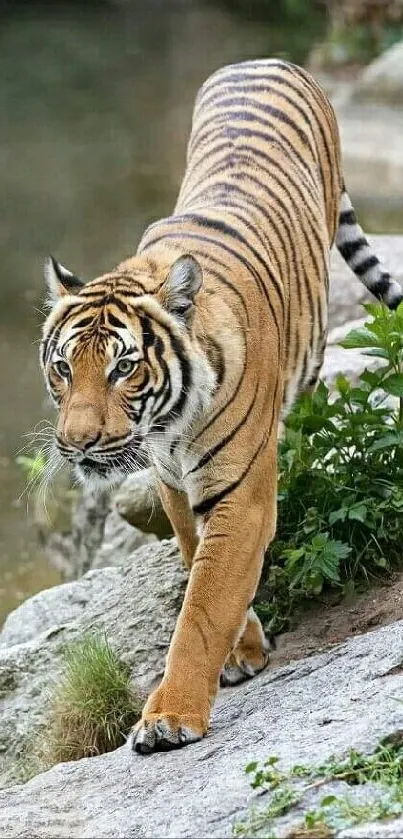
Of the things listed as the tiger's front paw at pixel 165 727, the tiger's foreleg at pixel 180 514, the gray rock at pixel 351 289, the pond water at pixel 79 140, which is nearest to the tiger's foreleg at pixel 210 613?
A: the tiger's front paw at pixel 165 727

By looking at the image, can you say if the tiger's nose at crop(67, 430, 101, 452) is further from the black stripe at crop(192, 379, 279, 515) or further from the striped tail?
the striped tail

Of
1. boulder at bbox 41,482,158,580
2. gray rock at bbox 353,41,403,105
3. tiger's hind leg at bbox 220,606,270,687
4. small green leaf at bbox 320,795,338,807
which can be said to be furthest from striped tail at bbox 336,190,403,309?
gray rock at bbox 353,41,403,105

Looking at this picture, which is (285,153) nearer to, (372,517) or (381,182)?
(372,517)

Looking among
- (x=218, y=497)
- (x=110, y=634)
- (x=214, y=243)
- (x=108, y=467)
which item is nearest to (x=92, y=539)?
(x=110, y=634)

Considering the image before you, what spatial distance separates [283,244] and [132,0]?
2199 centimetres

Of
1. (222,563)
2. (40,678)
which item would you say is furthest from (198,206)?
(40,678)

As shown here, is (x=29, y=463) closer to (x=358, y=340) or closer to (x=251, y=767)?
(x=358, y=340)

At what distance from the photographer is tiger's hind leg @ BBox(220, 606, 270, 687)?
4129mm

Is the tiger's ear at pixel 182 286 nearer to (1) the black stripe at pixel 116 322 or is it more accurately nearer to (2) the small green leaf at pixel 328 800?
(1) the black stripe at pixel 116 322

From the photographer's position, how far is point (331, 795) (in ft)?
8.28

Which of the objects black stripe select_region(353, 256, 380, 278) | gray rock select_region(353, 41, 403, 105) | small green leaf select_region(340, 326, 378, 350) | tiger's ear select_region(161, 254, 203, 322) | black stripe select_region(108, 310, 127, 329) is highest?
gray rock select_region(353, 41, 403, 105)

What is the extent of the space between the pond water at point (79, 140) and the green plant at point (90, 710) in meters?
1.18

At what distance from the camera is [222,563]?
3.53 m

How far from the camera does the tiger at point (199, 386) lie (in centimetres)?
332
